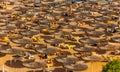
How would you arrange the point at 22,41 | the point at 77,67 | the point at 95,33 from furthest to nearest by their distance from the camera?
1. the point at 95,33
2. the point at 22,41
3. the point at 77,67

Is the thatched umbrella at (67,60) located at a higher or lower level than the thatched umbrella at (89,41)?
lower

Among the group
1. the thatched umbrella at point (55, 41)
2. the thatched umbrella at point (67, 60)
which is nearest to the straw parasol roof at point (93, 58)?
the thatched umbrella at point (67, 60)

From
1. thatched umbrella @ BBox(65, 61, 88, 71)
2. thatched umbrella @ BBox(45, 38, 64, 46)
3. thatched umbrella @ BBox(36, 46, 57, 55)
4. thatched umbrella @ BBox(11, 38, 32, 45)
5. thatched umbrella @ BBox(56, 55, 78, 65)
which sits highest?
thatched umbrella @ BBox(11, 38, 32, 45)

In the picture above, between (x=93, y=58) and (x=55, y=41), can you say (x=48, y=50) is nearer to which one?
(x=55, y=41)

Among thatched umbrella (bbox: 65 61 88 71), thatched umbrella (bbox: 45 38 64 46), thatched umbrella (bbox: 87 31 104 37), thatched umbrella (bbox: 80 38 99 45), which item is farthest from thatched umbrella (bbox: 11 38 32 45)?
thatched umbrella (bbox: 87 31 104 37)

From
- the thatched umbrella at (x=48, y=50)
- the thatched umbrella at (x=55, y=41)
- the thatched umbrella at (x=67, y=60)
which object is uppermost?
the thatched umbrella at (x=55, y=41)

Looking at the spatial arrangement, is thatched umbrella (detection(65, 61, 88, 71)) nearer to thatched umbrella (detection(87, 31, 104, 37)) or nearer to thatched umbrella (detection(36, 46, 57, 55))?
thatched umbrella (detection(36, 46, 57, 55))

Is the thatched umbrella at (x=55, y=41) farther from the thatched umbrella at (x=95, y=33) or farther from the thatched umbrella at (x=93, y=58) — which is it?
the thatched umbrella at (x=93, y=58)

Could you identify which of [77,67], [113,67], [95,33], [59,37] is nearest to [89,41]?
[95,33]

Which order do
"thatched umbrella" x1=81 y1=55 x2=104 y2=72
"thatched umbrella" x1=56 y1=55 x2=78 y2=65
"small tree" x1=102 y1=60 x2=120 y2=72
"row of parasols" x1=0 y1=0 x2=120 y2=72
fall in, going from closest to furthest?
"small tree" x1=102 y1=60 x2=120 y2=72, "thatched umbrella" x1=56 y1=55 x2=78 y2=65, "thatched umbrella" x1=81 y1=55 x2=104 y2=72, "row of parasols" x1=0 y1=0 x2=120 y2=72

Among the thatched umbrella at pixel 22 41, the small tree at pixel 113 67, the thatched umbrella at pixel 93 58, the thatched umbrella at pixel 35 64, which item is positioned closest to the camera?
the small tree at pixel 113 67

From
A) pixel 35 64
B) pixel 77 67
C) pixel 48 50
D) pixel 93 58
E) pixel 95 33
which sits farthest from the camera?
pixel 95 33
